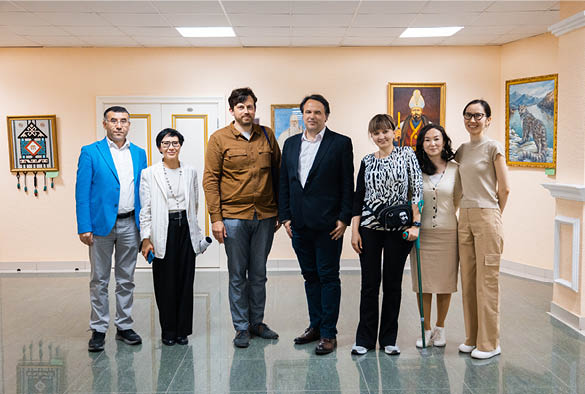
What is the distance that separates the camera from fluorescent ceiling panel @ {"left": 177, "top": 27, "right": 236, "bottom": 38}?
200 inches

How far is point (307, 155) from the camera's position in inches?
127

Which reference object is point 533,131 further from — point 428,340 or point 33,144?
point 33,144

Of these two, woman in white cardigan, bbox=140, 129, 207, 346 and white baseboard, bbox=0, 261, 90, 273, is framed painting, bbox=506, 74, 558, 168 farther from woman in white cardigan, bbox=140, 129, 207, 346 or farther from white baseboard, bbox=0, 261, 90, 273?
white baseboard, bbox=0, 261, 90, 273

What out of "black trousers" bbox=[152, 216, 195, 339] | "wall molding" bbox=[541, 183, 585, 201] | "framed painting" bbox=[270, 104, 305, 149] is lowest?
"black trousers" bbox=[152, 216, 195, 339]

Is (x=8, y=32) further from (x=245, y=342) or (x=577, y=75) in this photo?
(x=577, y=75)

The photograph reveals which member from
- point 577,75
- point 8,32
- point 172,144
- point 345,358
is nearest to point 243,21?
point 172,144

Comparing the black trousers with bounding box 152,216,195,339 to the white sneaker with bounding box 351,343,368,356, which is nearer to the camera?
the white sneaker with bounding box 351,343,368,356

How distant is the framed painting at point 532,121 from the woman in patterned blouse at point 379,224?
2.95m

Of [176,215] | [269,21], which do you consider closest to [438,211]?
[176,215]

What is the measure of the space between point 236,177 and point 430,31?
3.12 meters

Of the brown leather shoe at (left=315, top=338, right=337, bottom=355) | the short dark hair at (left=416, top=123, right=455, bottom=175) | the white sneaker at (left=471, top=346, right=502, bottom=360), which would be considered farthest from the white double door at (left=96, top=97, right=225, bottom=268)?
the white sneaker at (left=471, top=346, right=502, bottom=360)

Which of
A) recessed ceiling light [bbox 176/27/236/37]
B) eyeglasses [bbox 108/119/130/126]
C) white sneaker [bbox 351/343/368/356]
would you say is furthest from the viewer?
recessed ceiling light [bbox 176/27/236/37]

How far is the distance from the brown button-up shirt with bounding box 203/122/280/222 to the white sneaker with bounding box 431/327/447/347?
56.2 inches

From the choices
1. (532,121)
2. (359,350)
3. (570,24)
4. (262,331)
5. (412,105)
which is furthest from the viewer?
(412,105)
